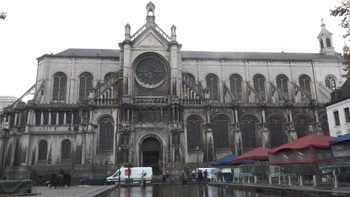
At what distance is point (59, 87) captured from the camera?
148 feet

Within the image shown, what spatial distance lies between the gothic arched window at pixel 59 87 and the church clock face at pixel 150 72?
11542 millimetres

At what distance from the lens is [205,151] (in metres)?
39.2

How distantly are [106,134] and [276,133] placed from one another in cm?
2350

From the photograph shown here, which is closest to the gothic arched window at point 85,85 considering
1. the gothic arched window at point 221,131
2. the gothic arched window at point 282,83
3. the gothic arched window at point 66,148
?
the gothic arched window at point 66,148

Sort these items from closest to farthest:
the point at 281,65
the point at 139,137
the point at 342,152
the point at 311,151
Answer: the point at 342,152, the point at 311,151, the point at 139,137, the point at 281,65

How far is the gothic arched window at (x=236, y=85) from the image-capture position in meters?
48.7

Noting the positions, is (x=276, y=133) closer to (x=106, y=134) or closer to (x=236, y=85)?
(x=236, y=85)

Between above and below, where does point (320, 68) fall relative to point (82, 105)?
above

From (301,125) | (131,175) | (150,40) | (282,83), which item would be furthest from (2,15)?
(282,83)

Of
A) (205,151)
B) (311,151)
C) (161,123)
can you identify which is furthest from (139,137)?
(311,151)

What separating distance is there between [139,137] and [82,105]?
8.58 meters

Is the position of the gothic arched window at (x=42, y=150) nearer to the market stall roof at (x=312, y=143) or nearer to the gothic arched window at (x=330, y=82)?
the market stall roof at (x=312, y=143)

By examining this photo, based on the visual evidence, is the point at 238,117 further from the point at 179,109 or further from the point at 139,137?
the point at 139,137

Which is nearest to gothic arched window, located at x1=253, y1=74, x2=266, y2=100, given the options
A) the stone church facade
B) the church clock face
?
the stone church facade
